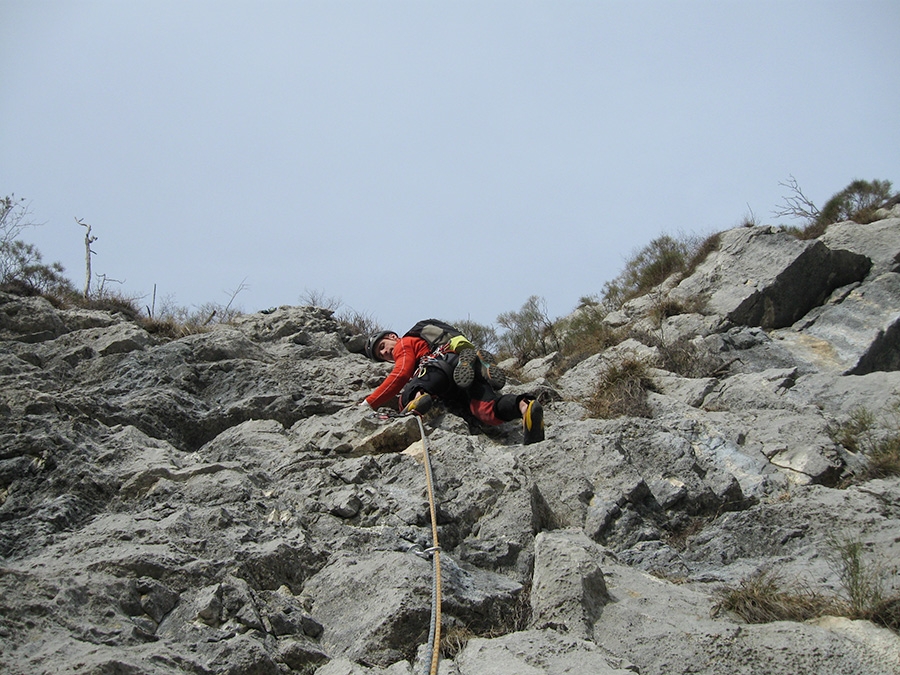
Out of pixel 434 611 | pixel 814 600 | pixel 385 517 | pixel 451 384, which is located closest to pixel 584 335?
pixel 451 384

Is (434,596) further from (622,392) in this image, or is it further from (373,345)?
(373,345)

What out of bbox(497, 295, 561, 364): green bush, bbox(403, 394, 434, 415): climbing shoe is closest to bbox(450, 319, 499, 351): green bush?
bbox(497, 295, 561, 364): green bush

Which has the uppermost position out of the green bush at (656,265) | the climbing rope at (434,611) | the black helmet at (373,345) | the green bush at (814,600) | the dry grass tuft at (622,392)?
the green bush at (656,265)

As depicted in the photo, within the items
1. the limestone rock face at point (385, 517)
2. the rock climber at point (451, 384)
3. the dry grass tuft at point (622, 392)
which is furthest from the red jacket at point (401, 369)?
the dry grass tuft at point (622, 392)

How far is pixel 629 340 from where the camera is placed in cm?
969

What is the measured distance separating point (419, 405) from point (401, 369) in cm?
79

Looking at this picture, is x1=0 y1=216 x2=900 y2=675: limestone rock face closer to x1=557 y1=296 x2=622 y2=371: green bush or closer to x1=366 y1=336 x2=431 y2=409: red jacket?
x1=366 y1=336 x2=431 y2=409: red jacket

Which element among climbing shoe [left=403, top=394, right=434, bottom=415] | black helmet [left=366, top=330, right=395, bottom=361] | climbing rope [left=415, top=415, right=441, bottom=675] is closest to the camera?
climbing rope [left=415, top=415, right=441, bottom=675]

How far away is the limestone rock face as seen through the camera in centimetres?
294

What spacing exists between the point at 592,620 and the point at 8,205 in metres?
14.1

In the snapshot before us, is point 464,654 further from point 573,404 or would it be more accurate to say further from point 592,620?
point 573,404

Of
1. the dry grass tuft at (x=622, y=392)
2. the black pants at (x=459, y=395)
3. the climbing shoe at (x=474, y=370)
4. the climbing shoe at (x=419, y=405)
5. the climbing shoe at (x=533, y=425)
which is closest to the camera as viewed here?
the climbing shoe at (x=533, y=425)

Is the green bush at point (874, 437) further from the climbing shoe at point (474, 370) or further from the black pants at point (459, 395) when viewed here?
the climbing shoe at point (474, 370)

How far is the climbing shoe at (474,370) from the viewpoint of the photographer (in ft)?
20.2
